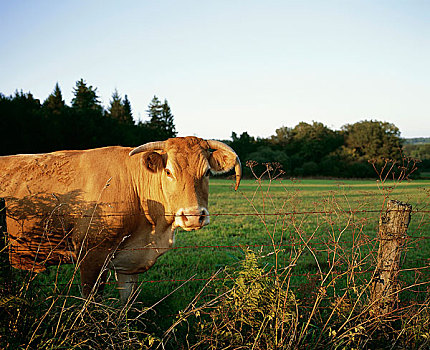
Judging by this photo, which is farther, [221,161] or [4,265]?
[221,161]

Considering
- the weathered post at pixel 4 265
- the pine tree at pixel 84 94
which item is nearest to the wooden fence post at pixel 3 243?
the weathered post at pixel 4 265

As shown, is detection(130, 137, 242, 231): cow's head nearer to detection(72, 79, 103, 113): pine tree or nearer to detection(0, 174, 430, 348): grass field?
detection(0, 174, 430, 348): grass field

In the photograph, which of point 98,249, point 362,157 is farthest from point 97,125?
point 362,157

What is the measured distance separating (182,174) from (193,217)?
1.96 feet

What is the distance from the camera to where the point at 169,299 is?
182 inches

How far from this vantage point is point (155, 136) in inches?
2192

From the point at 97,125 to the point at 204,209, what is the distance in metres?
38.5

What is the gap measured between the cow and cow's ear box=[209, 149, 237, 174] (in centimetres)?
14

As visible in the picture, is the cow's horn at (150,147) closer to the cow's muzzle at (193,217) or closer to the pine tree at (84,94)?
the cow's muzzle at (193,217)

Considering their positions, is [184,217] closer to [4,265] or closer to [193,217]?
[193,217]

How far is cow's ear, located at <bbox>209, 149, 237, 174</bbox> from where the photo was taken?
4.44m

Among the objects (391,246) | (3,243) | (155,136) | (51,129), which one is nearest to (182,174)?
(3,243)

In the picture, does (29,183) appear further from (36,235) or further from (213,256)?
(213,256)

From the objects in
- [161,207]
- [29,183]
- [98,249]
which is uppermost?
[29,183]
